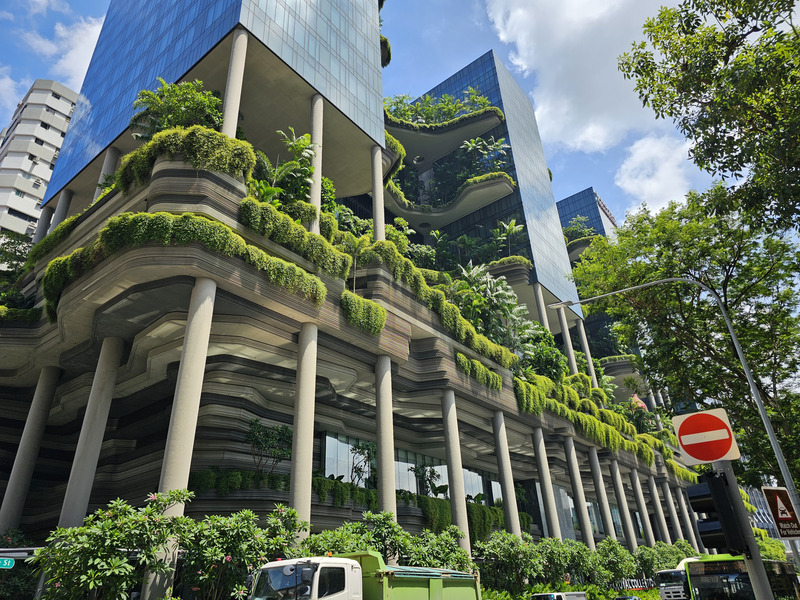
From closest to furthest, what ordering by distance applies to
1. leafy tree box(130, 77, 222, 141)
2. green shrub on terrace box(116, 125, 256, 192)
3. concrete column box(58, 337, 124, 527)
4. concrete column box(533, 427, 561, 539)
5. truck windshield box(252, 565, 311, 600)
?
truck windshield box(252, 565, 311, 600), concrete column box(58, 337, 124, 527), green shrub on terrace box(116, 125, 256, 192), leafy tree box(130, 77, 222, 141), concrete column box(533, 427, 561, 539)

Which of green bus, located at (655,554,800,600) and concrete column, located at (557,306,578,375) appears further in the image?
concrete column, located at (557,306,578,375)

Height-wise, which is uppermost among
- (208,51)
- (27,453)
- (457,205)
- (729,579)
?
(457,205)

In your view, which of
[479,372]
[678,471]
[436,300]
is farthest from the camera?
[678,471]

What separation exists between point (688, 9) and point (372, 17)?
3210 cm

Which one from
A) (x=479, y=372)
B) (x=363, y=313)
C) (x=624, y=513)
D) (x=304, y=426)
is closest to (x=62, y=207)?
(x=363, y=313)

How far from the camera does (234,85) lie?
87.6 feet

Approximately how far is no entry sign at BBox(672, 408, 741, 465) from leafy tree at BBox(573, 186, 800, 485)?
17.2 meters

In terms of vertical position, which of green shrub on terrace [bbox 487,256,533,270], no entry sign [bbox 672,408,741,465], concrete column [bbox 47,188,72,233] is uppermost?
green shrub on terrace [bbox 487,256,533,270]

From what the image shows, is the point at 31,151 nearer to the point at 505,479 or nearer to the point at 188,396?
the point at 188,396

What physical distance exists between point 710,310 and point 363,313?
53.7 ft

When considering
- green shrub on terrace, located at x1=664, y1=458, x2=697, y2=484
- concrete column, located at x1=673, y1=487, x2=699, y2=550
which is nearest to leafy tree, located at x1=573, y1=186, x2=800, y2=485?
green shrub on terrace, located at x1=664, y1=458, x2=697, y2=484

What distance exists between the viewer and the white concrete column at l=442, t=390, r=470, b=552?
90.9 ft

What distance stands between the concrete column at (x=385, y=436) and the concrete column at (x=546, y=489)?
48.9 ft

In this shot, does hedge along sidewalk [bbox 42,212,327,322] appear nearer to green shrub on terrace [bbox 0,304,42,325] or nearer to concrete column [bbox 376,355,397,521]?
green shrub on terrace [bbox 0,304,42,325]
